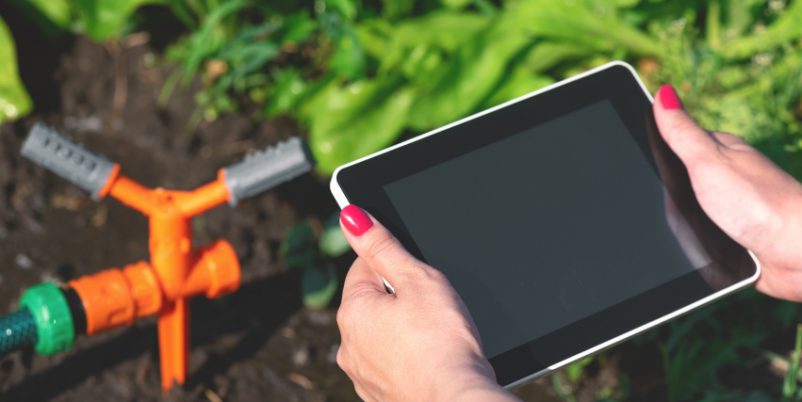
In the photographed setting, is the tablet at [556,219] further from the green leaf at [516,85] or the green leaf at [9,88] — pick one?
the green leaf at [9,88]

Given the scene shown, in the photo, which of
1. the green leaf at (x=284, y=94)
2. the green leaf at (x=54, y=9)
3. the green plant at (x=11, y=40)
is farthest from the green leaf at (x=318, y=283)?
the green leaf at (x=54, y=9)

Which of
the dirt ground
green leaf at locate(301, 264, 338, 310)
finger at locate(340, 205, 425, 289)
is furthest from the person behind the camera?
green leaf at locate(301, 264, 338, 310)

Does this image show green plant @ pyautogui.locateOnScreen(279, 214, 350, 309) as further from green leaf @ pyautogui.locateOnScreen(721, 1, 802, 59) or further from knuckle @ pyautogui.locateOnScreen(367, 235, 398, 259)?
green leaf @ pyautogui.locateOnScreen(721, 1, 802, 59)

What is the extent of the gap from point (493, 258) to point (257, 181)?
48 cm

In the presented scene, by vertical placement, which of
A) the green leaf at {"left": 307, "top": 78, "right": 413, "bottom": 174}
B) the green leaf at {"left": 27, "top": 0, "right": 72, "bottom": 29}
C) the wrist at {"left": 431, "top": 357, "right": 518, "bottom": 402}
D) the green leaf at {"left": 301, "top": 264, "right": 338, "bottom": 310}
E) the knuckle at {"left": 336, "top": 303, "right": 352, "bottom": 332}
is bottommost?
the green leaf at {"left": 301, "top": 264, "right": 338, "bottom": 310}

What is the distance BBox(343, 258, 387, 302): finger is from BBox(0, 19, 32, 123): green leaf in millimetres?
1309

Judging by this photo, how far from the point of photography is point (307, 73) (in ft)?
8.78

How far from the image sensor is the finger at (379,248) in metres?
1.45

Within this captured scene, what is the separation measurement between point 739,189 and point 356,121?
1021 mm

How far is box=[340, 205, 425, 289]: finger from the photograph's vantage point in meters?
1.45

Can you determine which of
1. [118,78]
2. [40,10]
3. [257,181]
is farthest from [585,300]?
[40,10]

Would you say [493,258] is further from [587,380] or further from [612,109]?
[587,380]

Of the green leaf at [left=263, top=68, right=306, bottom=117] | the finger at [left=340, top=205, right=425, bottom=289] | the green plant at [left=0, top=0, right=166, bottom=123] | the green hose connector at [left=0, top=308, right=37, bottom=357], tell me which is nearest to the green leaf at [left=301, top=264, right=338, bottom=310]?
the green leaf at [left=263, top=68, right=306, bottom=117]

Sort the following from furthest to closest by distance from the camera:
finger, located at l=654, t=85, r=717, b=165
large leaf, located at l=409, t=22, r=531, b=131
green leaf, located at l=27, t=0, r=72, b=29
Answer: green leaf, located at l=27, t=0, r=72, b=29 < large leaf, located at l=409, t=22, r=531, b=131 < finger, located at l=654, t=85, r=717, b=165
